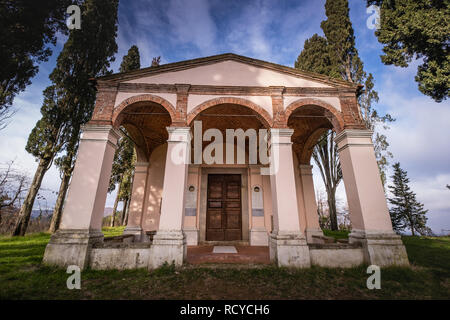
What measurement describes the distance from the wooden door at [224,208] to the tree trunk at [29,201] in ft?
27.3

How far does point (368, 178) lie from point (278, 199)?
2.59 meters

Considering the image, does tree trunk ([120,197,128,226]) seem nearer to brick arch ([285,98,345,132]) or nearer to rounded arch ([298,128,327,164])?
rounded arch ([298,128,327,164])

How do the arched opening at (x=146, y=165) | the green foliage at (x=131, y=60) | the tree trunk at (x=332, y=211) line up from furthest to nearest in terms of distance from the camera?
1. the green foliage at (x=131, y=60)
2. the tree trunk at (x=332, y=211)
3. the arched opening at (x=146, y=165)

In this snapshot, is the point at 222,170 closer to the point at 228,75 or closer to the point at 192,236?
the point at 192,236

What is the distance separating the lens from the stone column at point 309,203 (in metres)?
8.06

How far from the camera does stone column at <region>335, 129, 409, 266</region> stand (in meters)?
4.71

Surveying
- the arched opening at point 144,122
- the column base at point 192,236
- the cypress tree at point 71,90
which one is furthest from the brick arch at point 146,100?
the cypress tree at point 71,90

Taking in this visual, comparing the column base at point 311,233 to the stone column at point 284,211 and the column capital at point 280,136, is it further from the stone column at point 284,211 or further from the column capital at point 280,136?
the column capital at point 280,136

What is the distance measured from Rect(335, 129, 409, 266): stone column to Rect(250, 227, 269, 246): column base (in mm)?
3492

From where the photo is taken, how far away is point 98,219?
5148 mm

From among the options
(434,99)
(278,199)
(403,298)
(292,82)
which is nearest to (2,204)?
(278,199)

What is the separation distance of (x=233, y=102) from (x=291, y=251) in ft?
14.7

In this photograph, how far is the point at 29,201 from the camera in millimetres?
9000

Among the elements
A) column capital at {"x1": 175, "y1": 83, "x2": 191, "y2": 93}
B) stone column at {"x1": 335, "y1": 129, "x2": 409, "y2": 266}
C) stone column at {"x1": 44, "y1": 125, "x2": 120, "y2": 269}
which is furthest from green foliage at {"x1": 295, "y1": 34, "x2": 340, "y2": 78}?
stone column at {"x1": 44, "y1": 125, "x2": 120, "y2": 269}
